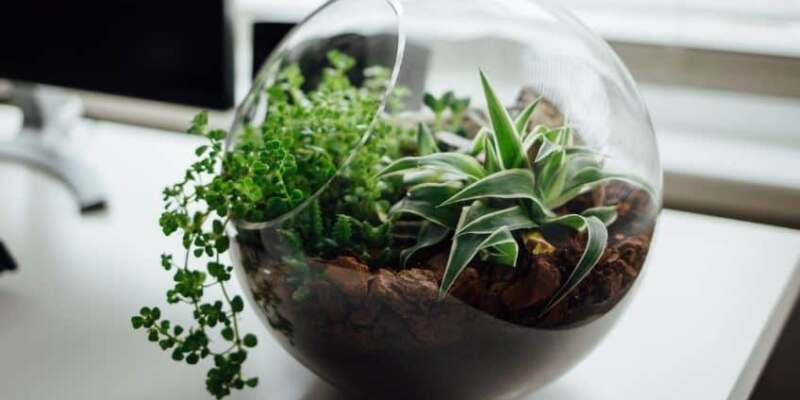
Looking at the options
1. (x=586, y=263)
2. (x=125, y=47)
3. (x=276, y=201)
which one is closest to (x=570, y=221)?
(x=586, y=263)

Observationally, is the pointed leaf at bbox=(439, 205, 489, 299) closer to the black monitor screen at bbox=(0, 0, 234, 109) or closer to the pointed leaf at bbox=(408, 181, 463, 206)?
the pointed leaf at bbox=(408, 181, 463, 206)

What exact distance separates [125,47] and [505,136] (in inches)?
24.9

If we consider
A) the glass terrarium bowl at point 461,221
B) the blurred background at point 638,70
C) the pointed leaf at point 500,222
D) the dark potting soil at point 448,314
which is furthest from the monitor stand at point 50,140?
the pointed leaf at point 500,222

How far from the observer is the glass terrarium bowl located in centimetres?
55

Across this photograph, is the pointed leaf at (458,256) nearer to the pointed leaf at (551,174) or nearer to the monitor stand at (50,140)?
the pointed leaf at (551,174)

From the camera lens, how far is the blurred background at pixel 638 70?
3.46ft

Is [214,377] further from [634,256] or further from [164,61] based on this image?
[164,61]

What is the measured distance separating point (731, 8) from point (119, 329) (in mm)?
1027

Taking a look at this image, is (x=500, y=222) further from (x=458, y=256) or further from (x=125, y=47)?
(x=125, y=47)

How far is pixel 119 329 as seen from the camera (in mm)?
797

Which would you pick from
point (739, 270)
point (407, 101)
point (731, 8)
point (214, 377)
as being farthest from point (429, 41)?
point (731, 8)

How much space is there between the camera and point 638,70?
1.41 m

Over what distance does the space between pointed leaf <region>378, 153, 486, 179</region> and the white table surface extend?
0.63ft

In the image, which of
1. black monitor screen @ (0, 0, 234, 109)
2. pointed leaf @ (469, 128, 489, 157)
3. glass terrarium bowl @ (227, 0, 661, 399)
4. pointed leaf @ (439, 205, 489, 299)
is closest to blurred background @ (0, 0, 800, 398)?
black monitor screen @ (0, 0, 234, 109)
